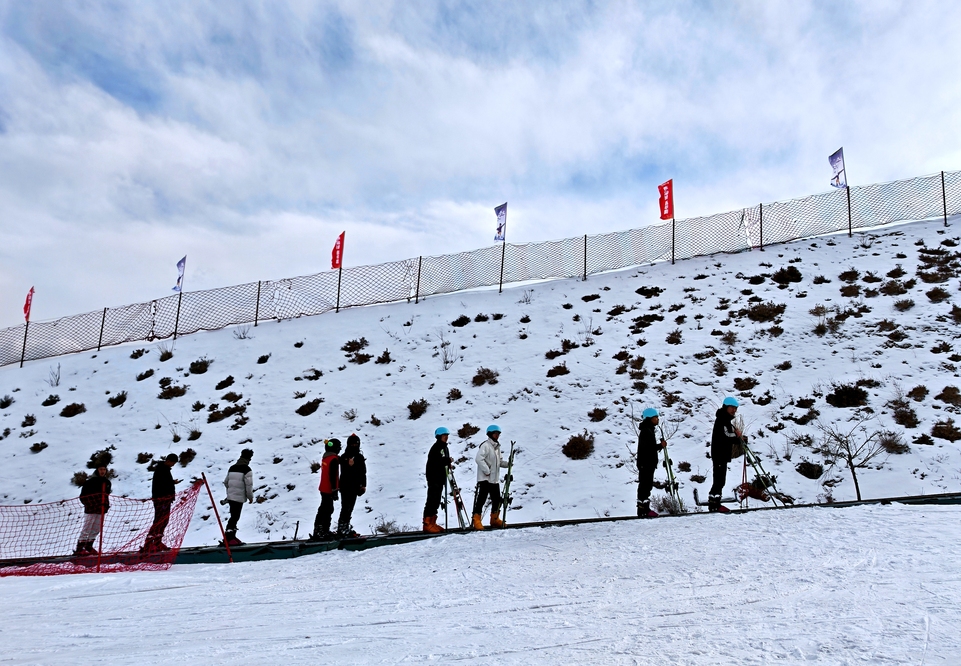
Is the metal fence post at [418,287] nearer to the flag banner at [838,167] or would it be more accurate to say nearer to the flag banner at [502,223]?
the flag banner at [502,223]

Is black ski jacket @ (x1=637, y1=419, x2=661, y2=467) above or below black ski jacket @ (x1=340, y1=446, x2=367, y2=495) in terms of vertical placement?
above

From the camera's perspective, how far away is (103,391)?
20.0 m

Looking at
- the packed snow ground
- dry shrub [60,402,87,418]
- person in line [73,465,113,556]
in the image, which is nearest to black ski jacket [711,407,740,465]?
the packed snow ground

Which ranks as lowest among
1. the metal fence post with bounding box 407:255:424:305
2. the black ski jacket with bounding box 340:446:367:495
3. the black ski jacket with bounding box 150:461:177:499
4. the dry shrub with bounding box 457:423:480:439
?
the black ski jacket with bounding box 150:461:177:499

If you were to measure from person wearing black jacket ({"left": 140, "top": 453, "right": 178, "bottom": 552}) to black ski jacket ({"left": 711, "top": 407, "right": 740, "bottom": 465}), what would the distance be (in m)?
8.17

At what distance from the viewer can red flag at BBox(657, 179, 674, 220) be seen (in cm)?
2369

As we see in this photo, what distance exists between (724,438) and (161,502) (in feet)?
28.0

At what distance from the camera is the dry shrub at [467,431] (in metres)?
14.6

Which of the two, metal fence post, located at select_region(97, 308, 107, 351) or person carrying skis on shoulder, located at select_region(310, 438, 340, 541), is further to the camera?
metal fence post, located at select_region(97, 308, 107, 351)

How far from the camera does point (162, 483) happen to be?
34.5ft

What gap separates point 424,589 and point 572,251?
744 inches

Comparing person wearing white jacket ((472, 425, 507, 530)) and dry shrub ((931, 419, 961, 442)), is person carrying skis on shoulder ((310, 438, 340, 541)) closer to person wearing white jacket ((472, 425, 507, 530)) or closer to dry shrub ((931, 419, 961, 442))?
person wearing white jacket ((472, 425, 507, 530))

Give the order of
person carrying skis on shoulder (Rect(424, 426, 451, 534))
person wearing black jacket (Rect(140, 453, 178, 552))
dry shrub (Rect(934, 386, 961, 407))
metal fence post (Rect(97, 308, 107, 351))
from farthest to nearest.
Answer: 1. metal fence post (Rect(97, 308, 107, 351))
2. dry shrub (Rect(934, 386, 961, 407))
3. person wearing black jacket (Rect(140, 453, 178, 552))
4. person carrying skis on shoulder (Rect(424, 426, 451, 534))

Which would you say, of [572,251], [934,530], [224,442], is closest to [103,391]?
[224,442]
